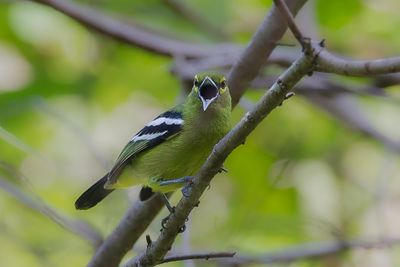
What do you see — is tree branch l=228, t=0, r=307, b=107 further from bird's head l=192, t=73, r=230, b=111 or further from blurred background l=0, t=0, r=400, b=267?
blurred background l=0, t=0, r=400, b=267

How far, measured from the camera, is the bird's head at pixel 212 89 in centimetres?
353

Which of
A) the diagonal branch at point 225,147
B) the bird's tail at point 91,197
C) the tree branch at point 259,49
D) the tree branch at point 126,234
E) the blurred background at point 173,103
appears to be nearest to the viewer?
the diagonal branch at point 225,147

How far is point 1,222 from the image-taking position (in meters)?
5.41

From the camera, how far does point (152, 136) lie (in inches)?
155

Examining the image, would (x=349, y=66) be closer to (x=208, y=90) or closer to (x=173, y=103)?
(x=208, y=90)

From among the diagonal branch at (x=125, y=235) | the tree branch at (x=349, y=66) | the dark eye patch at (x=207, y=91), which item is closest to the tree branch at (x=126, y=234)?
the diagonal branch at (x=125, y=235)

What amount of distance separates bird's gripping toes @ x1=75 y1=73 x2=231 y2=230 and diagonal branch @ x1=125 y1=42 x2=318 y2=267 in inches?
22.6

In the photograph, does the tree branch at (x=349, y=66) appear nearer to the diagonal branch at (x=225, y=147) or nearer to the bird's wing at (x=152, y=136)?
the diagonal branch at (x=225, y=147)

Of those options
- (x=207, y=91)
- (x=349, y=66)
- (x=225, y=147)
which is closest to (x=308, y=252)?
(x=207, y=91)

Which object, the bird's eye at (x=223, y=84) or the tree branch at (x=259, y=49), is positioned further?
the bird's eye at (x=223, y=84)

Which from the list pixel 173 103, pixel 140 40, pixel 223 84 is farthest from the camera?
pixel 173 103

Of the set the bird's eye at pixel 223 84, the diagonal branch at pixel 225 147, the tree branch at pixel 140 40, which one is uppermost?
the tree branch at pixel 140 40

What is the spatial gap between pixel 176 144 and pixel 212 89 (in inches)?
12.6

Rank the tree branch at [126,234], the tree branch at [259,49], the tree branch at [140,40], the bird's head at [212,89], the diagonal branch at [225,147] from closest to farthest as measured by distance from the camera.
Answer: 1. the diagonal branch at [225,147]
2. the tree branch at [259,49]
3. the bird's head at [212,89]
4. the tree branch at [126,234]
5. the tree branch at [140,40]
